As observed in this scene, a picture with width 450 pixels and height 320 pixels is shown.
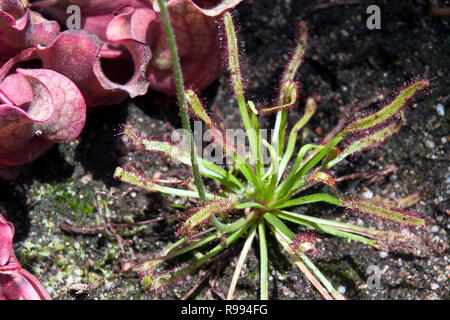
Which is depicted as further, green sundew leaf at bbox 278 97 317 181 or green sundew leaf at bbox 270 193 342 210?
green sundew leaf at bbox 278 97 317 181

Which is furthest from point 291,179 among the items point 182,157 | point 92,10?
point 92,10

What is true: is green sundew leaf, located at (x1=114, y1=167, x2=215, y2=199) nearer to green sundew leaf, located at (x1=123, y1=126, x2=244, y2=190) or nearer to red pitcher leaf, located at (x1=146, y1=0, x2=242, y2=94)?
green sundew leaf, located at (x1=123, y1=126, x2=244, y2=190)

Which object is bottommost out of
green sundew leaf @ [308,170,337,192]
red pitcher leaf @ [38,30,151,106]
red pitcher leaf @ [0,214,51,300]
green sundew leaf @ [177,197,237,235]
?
red pitcher leaf @ [0,214,51,300]

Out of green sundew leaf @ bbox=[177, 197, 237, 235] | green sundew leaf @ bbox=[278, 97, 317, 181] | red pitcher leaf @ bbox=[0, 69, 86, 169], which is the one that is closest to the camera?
green sundew leaf @ bbox=[177, 197, 237, 235]

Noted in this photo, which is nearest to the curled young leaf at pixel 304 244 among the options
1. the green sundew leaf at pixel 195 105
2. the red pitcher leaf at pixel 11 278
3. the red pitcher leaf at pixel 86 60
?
the green sundew leaf at pixel 195 105

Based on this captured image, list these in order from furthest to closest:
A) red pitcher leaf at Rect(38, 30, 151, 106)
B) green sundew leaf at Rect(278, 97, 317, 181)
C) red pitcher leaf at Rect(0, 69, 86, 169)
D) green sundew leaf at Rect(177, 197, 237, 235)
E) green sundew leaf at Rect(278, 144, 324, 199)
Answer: green sundew leaf at Rect(278, 97, 317, 181), green sundew leaf at Rect(278, 144, 324, 199), red pitcher leaf at Rect(38, 30, 151, 106), red pitcher leaf at Rect(0, 69, 86, 169), green sundew leaf at Rect(177, 197, 237, 235)

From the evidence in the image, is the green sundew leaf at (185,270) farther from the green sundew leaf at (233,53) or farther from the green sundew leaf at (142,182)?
the green sundew leaf at (233,53)

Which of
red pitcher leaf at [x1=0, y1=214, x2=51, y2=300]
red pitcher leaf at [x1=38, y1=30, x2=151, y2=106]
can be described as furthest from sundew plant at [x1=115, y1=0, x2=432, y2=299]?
red pitcher leaf at [x1=0, y1=214, x2=51, y2=300]
